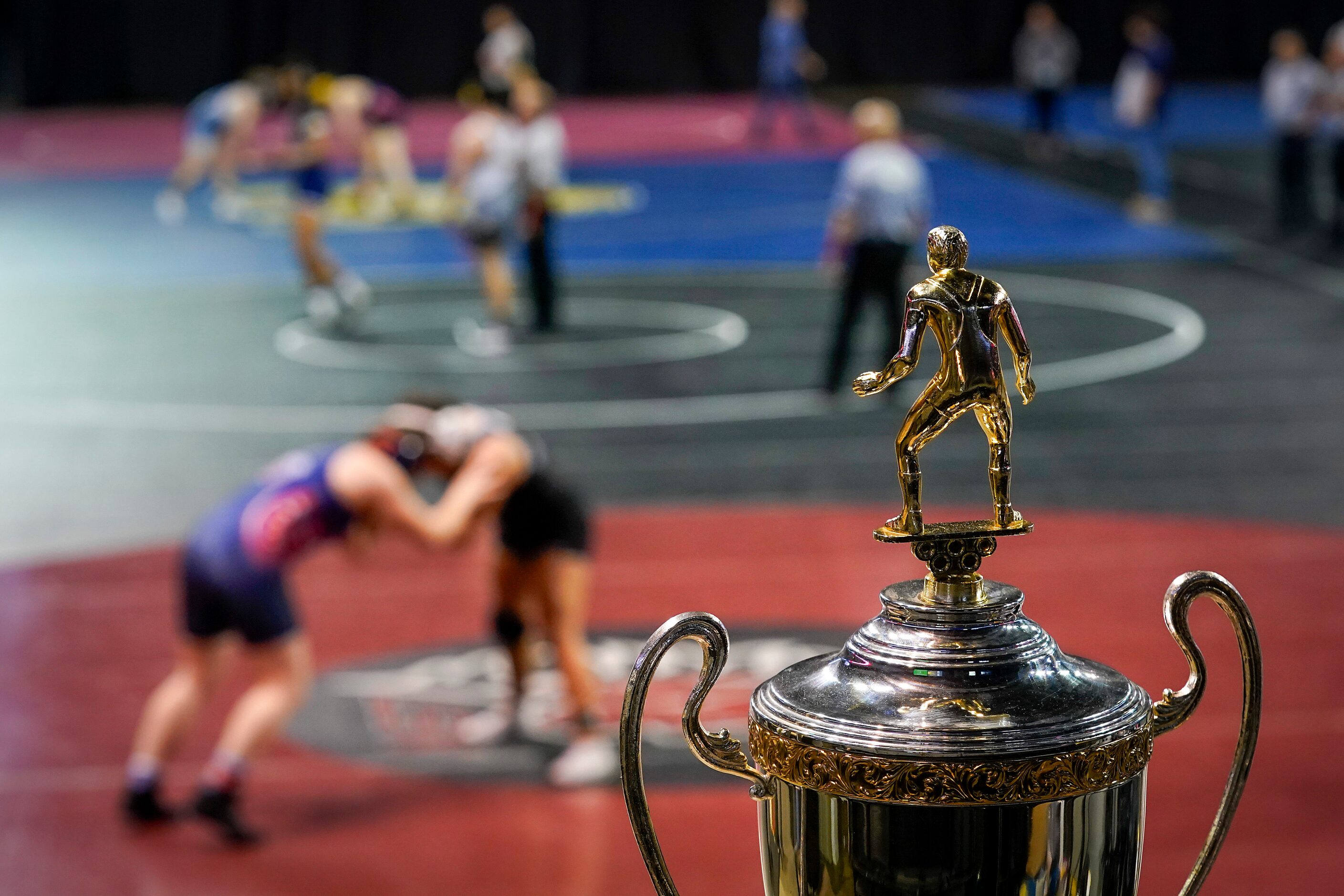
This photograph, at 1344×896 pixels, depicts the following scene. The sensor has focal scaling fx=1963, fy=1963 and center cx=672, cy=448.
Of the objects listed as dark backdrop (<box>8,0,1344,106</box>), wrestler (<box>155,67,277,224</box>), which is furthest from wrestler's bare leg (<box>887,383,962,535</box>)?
dark backdrop (<box>8,0,1344,106</box>)

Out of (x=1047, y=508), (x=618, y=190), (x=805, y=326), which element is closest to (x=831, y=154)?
(x=618, y=190)

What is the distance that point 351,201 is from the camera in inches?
913

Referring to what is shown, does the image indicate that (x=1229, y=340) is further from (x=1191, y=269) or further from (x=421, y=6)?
(x=421, y=6)

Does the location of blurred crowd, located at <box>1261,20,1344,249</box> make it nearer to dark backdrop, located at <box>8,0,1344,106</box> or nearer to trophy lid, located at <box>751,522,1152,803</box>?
trophy lid, located at <box>751,522,1152,803</box>

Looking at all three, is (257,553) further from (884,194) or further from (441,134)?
(441,134)

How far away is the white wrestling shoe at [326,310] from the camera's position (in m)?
15.3

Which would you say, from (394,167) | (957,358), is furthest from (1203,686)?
(394,167)

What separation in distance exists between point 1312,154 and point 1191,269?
9514 millimetres

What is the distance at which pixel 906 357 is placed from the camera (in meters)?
1.48

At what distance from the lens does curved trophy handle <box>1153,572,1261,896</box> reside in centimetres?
144

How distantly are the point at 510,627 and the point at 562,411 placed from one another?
563cm

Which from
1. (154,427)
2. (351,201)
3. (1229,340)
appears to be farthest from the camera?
(351,201)

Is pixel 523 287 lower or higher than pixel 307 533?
lower

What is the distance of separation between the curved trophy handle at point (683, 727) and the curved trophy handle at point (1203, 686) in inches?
12.8
